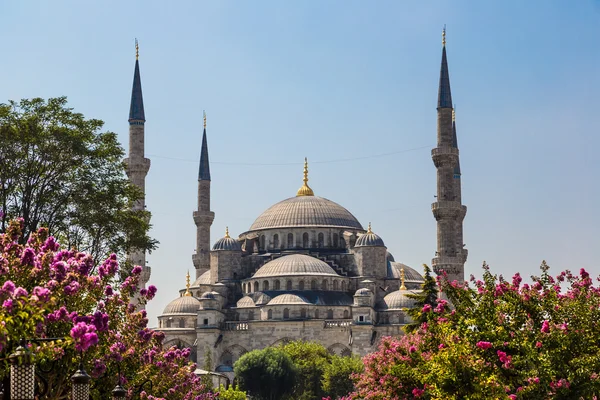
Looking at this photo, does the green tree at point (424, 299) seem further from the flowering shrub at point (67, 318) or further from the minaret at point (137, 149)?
the minaret at point (137, 149)

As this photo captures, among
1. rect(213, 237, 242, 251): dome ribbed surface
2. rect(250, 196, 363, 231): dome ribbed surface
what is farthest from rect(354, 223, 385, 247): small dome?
rect(213, 237, 242, 251): dome ribbed surface

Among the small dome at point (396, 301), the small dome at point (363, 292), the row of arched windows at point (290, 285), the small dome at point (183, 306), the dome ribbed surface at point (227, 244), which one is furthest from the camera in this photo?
the dome ribbed surface at point (227, 244)

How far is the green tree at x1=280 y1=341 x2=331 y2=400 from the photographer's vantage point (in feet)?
221

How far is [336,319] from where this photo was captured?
3027 inches

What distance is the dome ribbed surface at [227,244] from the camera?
8438cm

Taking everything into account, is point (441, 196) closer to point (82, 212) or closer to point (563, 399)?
point (82, 212)

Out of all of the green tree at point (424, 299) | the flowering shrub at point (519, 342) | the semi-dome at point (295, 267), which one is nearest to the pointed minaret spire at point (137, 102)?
the semi-dome at point (295, 267)

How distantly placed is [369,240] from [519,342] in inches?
A: 2418

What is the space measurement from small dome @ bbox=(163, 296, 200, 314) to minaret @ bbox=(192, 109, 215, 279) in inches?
277

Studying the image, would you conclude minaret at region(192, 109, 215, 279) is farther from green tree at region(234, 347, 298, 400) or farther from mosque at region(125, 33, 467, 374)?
green tree at region(234, 347, 298, 400)

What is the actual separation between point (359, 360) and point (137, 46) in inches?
975

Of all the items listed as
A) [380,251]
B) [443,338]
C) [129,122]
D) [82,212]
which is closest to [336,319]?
→ [380,251]

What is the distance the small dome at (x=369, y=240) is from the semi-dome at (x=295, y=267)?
11.1ft

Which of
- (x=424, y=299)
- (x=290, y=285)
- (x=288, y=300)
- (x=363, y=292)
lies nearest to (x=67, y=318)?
(x=424, y=299)
